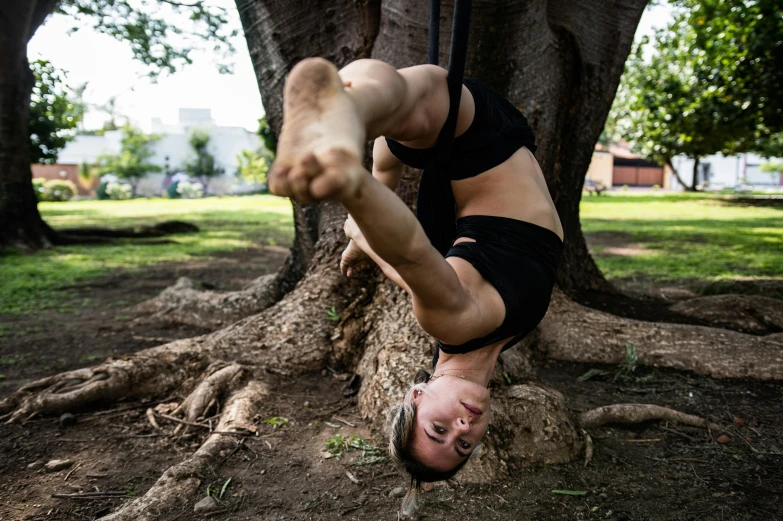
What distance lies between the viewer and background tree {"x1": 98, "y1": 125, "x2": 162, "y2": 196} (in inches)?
1399

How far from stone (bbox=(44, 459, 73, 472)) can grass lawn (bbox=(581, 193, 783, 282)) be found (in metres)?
6.46

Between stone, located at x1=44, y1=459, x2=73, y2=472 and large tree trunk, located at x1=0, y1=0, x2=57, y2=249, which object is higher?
large tree trunk, located at x1=0, y1=0, x2=57, y2=249

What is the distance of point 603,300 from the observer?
18.2ft

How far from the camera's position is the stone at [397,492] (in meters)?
3.02

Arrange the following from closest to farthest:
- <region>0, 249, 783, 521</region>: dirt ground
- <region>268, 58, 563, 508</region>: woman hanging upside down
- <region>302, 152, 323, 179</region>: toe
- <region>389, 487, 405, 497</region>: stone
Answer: <region>302, 152, 323, 179</region>: toe
<region>268, 58, 563, 508</region>: woman hanging upside down
<region>0, 249, 783, 521</region>: dirt ground
<region>389, 487, 405, 497</region>: stone

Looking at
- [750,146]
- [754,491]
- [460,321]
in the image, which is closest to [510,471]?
[754,491]

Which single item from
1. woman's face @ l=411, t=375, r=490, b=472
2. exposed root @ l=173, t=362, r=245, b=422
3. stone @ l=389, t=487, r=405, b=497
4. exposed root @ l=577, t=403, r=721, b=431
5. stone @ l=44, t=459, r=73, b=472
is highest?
woman's face @ l=411, t=375, r=490, b=472

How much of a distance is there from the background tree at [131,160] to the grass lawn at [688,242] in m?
28.0

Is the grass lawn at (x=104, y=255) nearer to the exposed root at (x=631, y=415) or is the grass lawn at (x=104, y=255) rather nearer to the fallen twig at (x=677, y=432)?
the exposed root at (x=631, y=415)

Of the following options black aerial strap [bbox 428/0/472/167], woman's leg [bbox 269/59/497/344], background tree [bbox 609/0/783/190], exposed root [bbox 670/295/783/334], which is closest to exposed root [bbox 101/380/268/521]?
woman's leg [bbox 269/59/497/344]

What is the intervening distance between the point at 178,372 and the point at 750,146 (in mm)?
25479

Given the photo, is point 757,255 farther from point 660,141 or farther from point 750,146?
point 750,146

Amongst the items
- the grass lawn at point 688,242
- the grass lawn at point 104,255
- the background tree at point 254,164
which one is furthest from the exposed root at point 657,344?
the background tree at point 254,164

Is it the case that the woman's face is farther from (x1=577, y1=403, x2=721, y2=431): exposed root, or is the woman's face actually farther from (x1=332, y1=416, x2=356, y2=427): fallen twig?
(x1=577, y1=403, x2=721, y2=431): exposed root
